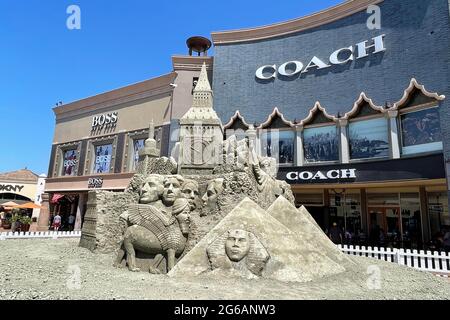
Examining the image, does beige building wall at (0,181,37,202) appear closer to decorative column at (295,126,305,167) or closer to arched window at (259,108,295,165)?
arched window at (259,108,295,165)

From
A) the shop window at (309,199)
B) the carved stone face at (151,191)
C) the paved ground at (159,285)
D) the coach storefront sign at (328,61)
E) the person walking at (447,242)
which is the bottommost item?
the paved ground at (159,285)

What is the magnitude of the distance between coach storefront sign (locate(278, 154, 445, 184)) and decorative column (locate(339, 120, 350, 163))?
547mm

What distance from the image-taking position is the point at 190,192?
7.22 m

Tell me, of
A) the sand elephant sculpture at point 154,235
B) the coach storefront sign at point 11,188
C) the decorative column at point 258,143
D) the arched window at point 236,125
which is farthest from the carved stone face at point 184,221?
the coach storefront sign at point 11,188

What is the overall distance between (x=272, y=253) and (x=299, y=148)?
13687 mm

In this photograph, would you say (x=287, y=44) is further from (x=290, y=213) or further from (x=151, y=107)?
(x=290, y=213)

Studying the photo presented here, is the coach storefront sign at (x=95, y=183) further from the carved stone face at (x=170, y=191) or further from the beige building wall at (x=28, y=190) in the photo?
the carved stone face at (x=170, y=191)

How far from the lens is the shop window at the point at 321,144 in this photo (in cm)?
1756

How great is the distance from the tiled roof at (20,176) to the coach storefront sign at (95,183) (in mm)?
17097

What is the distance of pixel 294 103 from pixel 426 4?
8.18 metres

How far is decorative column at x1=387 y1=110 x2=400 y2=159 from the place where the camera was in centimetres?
1528

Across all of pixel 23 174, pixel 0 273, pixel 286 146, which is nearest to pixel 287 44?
pixel 286 146

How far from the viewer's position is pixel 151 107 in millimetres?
23422

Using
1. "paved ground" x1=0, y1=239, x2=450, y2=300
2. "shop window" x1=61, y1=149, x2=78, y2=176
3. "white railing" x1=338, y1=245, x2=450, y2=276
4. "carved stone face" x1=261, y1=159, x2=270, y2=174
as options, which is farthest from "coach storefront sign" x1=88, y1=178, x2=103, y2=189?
"white railing" x1=338, y1=245, x2=450, y2=276
